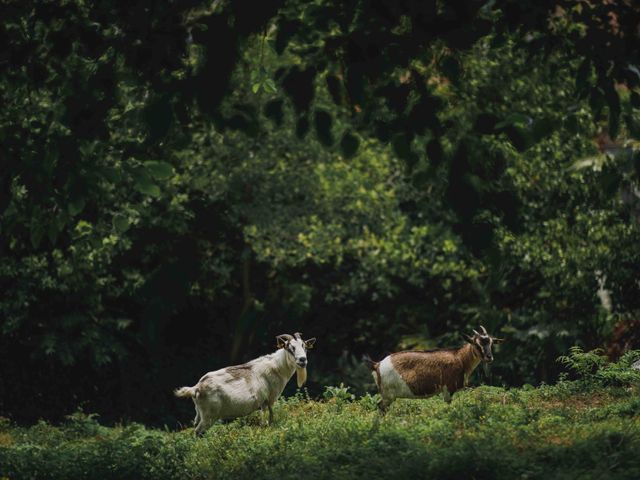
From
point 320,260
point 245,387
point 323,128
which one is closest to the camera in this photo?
point 323,128

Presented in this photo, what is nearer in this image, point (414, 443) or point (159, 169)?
point (159, 169)

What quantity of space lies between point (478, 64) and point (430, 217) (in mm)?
3553

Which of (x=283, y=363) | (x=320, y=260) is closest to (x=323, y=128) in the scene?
(x=283, y=363)

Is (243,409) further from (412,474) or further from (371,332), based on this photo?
(371,332)

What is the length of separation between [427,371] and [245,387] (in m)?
2.46

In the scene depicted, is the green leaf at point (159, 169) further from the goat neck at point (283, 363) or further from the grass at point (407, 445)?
the goat neck at point (283, 363)

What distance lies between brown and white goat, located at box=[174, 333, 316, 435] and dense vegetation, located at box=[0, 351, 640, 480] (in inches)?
11.2

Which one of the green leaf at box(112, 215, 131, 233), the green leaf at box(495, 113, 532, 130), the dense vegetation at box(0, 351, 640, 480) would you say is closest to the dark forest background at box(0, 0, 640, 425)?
the dense vegetation at box(0, 351, 640, 480)

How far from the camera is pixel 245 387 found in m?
17.3

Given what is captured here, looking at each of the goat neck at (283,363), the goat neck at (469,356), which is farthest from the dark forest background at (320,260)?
the goat neck at (469,356)

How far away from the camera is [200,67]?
991 centimetres

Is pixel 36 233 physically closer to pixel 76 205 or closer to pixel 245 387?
pixel 76 205

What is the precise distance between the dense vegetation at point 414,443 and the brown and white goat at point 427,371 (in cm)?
25

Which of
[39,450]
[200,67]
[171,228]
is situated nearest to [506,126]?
[200,67]
